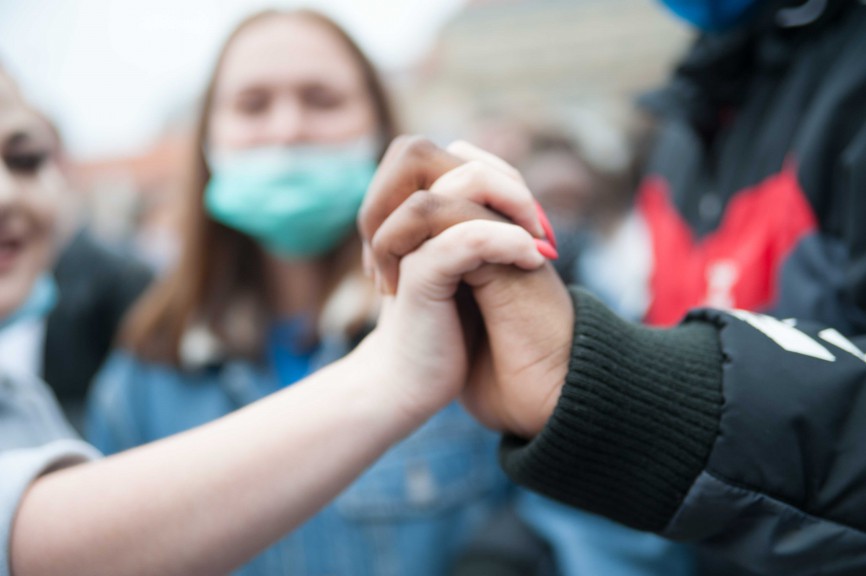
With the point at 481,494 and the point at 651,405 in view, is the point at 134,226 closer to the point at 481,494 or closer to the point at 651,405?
the point at 481,494

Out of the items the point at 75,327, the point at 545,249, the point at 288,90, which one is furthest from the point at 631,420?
the point at 75,327

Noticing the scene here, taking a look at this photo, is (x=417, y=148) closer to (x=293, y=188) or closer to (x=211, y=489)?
(x=211, y=489)

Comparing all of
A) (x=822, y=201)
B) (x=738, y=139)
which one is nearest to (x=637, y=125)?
(x=738, y=139)

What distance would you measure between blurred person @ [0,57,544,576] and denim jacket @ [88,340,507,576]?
0.64m

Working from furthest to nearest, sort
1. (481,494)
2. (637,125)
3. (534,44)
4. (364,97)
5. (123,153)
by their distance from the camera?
(534,44)
(123,153)
(637,125)
(364,97)
(481,494)

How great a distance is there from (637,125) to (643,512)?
289cm

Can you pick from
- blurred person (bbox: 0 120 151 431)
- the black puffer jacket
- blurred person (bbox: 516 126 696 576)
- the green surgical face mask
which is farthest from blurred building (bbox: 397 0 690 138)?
the black puffer jacket

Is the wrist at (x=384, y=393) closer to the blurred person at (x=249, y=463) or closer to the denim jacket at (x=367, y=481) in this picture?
the blurred person at (x=249, y=463)

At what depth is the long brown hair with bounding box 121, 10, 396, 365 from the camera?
68.2 inches

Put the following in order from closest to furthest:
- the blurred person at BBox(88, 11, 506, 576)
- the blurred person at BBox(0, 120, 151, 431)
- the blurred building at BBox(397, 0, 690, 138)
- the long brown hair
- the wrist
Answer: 1. the wrist
2. the blurred person at BBox(88, 11, 506, 576)
3. the long brown hair
4. the blurred person at BBox(0, 120, 151, 431)
5. the blurred building at BBox(397, 0, 690, 138)

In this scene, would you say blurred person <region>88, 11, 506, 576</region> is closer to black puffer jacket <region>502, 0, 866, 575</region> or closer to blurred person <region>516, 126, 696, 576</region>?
blurred person <region>516, 126, 696, 576</region>

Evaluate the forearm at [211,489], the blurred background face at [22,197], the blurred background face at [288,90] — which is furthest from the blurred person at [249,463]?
the blurred background face at [288,90]

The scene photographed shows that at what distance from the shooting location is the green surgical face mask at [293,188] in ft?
5.23

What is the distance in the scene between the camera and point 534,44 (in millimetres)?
31953
